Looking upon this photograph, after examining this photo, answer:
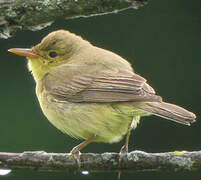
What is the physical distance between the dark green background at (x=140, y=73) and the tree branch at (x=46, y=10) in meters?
3.70

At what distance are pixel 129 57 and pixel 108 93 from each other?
3447 millimetres

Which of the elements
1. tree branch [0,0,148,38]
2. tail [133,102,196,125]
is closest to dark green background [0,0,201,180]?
tail [133,102,196,125]

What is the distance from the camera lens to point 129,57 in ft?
28.1

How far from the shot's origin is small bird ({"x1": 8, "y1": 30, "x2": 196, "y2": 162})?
501 centimetres

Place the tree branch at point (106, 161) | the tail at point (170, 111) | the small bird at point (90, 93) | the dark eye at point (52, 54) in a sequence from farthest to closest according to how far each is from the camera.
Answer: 1. the dark eye at point (52, 54)
2. the small bird at point (90, 93)
3. the tail at point (170, 111)
4. the tree branch at point (106, 161)

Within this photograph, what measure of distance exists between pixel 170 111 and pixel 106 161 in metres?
0.74

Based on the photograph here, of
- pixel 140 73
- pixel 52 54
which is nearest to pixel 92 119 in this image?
pixel 52 54

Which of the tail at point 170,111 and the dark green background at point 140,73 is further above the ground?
the tail at point 170,111

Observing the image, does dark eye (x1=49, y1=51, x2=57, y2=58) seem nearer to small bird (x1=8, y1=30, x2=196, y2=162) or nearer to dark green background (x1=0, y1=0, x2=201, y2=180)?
small bird (x1=8, y1=30, x2=196, y2=162)

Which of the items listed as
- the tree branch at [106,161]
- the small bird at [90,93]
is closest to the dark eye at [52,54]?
the small bird at [90,93]

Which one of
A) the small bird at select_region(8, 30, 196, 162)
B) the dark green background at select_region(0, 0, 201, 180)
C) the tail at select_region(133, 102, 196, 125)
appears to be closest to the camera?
the tail at select_region(133, 102, 196, 125)

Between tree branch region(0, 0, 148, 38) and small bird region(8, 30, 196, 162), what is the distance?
3.79 feet

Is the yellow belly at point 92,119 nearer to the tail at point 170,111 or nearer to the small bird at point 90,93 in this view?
the small bird at point 90,93

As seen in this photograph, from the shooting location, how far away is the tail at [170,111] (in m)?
4.56
